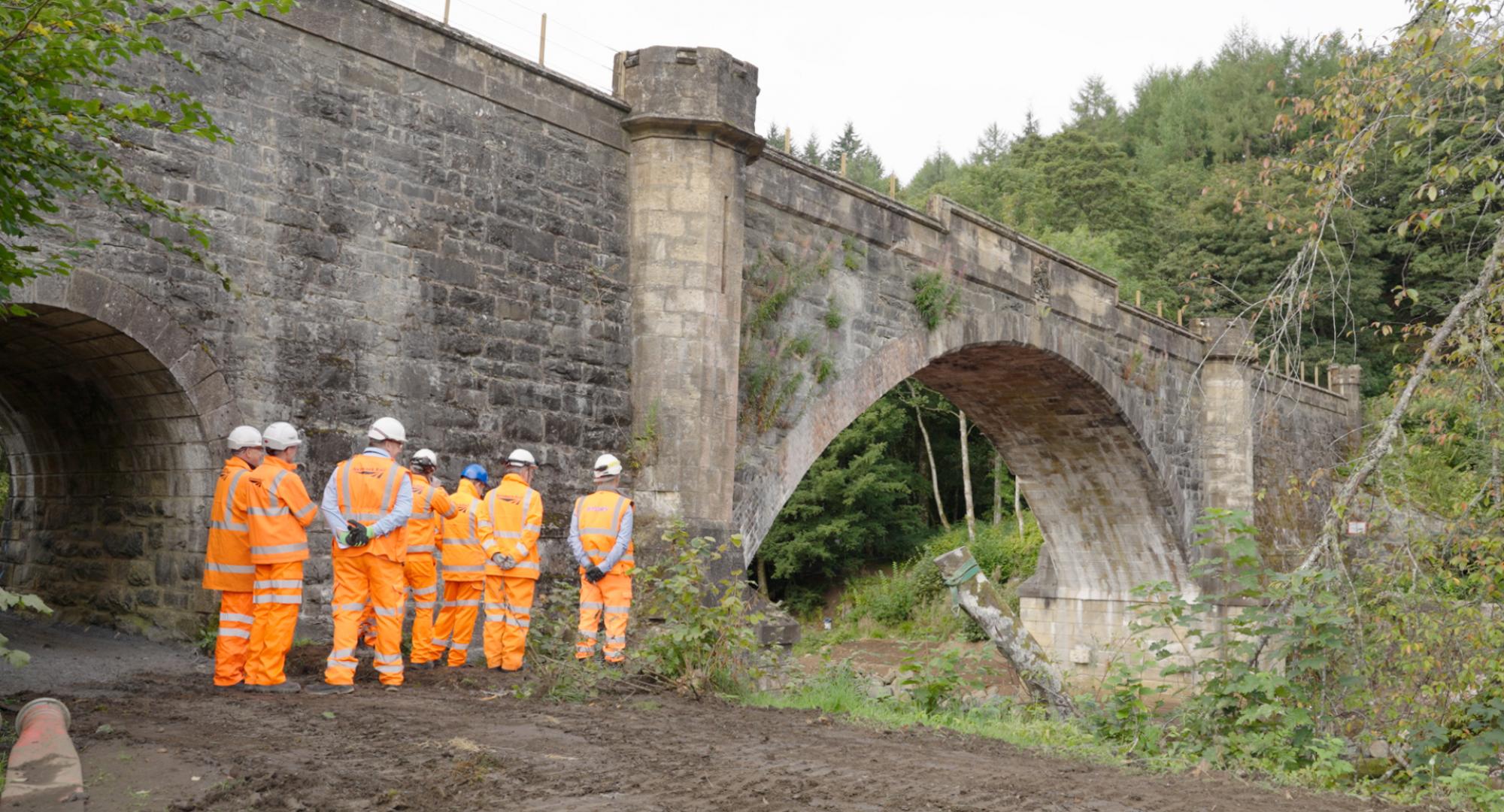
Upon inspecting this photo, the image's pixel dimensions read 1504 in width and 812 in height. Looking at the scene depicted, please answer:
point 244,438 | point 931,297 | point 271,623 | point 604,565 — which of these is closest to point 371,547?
point 271,623

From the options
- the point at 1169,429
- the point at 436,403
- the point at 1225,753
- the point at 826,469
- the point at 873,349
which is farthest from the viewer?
the point at 826,469

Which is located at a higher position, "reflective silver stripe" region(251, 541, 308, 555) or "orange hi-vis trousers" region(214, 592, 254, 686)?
"reflective silver stripe" region(251, 541, 308, 555)

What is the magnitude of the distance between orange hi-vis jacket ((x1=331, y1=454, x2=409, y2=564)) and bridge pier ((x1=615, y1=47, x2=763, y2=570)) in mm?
3064

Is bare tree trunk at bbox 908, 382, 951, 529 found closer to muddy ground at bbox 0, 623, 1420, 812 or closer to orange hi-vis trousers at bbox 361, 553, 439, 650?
orange hi-vis trousers at bbox 361, 553, 439, 650

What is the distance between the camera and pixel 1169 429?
762 inches

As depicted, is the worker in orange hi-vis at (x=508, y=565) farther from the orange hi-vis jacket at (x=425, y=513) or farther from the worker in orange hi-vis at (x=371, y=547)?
the worker in orange hi-vis at (x=371, y=547)

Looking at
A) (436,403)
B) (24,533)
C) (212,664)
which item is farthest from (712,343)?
(24,533)

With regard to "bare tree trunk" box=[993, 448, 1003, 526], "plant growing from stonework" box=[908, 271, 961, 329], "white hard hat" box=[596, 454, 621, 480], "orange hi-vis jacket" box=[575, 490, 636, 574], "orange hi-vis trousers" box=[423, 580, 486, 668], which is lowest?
"orange hi-vis trousers" box=[423, 580, 486, 668]

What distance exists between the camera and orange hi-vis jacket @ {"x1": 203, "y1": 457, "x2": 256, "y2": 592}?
6746 mm

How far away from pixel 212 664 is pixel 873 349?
7138 mm

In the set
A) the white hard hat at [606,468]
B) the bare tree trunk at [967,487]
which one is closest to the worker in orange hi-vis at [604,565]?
the white hard hat at [606,468]

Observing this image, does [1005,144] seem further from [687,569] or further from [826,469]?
[687,569]

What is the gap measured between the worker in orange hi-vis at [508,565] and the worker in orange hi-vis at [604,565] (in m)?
0.28

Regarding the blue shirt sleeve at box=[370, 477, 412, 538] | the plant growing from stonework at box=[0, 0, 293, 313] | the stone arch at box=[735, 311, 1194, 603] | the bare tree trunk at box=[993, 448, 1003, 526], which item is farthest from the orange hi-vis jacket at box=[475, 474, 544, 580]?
the bare tree trunk at box=[993, 448, 1003, 526]
